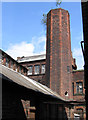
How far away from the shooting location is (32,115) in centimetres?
1034

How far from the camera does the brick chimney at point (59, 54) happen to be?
21.0m

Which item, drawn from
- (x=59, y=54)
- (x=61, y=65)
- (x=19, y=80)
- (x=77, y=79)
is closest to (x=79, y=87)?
(x=77, y=79)

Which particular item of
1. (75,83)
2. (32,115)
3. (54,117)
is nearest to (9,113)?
(32,115)

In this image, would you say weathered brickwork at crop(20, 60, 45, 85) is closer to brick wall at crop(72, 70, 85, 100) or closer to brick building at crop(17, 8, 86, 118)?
brick building at crop(17, 8, 86, 118)

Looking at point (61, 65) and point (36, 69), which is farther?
point (36, 69)

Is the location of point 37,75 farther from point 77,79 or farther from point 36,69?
point 77,79

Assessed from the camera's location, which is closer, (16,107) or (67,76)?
(16,107)

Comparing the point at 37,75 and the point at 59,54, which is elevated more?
the point at 59,54

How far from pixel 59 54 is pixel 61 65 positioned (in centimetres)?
155

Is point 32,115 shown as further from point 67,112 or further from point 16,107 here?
point 67,112

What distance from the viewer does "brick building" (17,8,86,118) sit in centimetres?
2107

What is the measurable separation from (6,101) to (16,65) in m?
12.0

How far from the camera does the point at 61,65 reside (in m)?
21.5

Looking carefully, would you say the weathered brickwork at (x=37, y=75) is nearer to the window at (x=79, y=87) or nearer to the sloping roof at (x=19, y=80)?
the window at (x=79, y=87)
